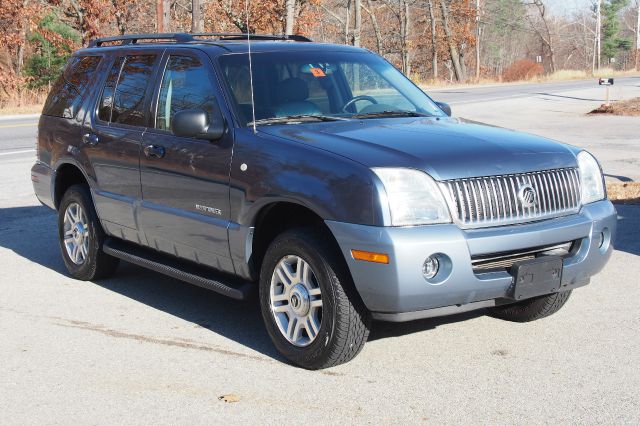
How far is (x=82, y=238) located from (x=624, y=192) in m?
6.62

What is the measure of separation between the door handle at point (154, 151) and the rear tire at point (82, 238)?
118 cm

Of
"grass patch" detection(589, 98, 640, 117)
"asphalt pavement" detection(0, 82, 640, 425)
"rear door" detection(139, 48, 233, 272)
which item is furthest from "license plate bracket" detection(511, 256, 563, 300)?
"grass patch" detection(589, 98, 640, 117)

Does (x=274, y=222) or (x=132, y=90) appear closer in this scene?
(x=274, y=222)

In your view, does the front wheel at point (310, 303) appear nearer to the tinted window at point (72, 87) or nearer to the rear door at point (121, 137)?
the rear door at point (121, 137)

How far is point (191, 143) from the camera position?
6105 mm

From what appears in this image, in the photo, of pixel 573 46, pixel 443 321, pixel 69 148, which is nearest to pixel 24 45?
pixel 69 148

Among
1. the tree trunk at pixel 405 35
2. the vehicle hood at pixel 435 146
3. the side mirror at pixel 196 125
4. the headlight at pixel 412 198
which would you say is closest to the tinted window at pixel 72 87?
the side mirror at pixel 196 125

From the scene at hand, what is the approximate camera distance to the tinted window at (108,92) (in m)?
7.27

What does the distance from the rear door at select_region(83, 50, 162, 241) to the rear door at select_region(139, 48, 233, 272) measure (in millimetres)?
155

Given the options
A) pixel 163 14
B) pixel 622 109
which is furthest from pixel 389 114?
pixel 163 14

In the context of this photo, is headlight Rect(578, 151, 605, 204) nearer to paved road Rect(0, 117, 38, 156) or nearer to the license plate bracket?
the license plate bracket

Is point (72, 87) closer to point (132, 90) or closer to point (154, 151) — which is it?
point (132, 90)

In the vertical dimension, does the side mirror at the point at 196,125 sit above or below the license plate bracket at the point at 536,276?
above

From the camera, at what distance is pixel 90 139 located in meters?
7.32
